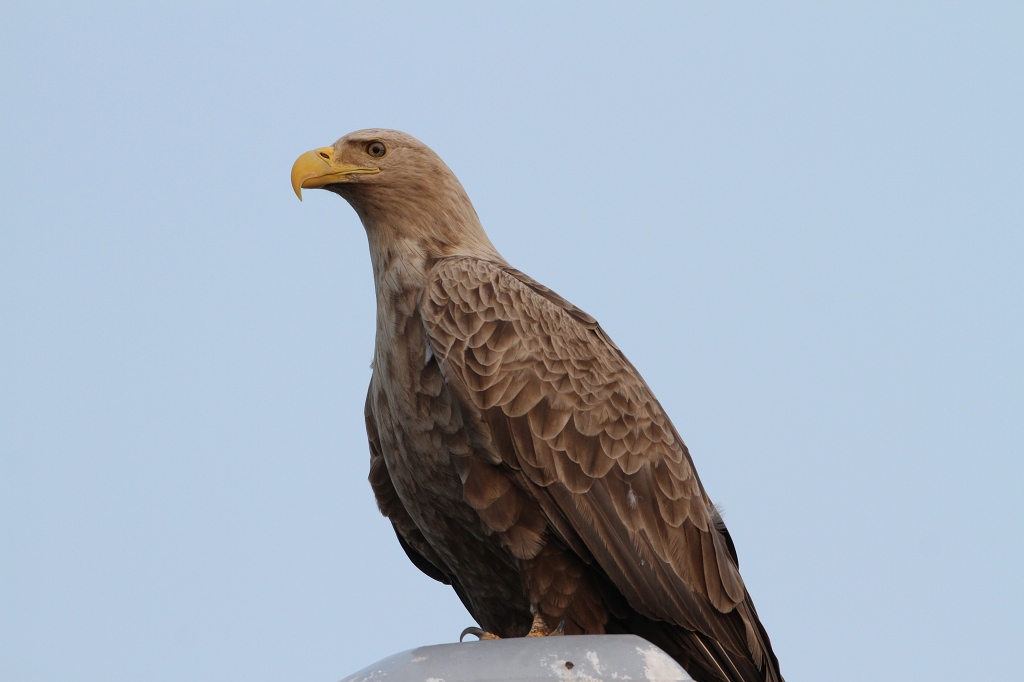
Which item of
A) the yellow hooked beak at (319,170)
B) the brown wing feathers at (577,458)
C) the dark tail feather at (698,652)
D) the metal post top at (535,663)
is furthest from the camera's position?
the yellow hooked beak at (319,170)

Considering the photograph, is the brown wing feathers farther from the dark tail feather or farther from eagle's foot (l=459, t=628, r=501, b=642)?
eagle's foot (l=459, t=628, r=501, b=642)

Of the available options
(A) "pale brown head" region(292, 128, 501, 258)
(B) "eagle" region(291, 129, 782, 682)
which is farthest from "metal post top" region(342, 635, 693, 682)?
(A) "pale brown head" region(292, 128, 501, 258)

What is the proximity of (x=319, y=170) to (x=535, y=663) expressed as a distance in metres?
3.29

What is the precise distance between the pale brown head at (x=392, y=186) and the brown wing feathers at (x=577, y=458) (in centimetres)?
32

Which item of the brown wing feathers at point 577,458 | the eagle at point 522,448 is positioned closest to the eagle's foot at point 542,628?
the eagle at point 522,448

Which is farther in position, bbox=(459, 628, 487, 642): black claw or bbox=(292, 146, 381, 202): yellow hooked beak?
bbox=(292, 146, 381, 202): yellow hooked beak

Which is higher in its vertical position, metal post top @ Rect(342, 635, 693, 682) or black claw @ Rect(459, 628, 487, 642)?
metal post top @ Rect(342, 635, 693, 682)

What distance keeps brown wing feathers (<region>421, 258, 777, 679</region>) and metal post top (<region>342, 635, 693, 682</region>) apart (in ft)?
5.09

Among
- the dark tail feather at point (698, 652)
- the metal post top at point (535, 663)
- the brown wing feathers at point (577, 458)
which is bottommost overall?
the dark tail feather at point (698, 652)

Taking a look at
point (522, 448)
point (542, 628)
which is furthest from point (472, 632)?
point (522, 448)

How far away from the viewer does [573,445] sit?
231 inches

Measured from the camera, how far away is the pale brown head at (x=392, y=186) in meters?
Answer: 6.39

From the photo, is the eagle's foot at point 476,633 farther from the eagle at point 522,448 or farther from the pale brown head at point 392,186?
the pale brown head at point 392,186

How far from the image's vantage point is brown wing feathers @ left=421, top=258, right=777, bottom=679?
5.76 metres
